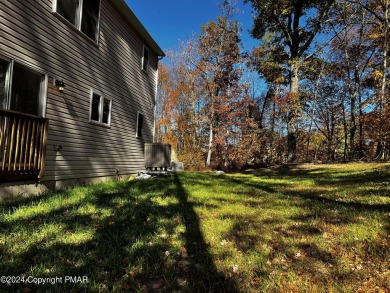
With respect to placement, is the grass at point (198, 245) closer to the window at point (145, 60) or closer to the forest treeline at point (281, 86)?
the window at point (145, 60)

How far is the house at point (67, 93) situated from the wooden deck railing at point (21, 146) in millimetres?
18

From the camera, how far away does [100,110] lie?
834cm

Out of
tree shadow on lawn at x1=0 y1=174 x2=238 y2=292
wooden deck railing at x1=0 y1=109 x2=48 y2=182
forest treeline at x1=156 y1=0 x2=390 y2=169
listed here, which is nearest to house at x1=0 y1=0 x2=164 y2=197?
wooden deck railing at x1=0 y1=109 x2=48 y2=182

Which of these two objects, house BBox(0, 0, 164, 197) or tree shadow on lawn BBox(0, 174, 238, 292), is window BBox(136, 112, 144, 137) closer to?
house BBox(0, 0, 164, 197)

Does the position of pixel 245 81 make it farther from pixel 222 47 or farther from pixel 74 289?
pixel 74 289

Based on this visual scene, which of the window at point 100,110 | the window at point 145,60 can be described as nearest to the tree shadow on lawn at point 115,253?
the window at point 100,110

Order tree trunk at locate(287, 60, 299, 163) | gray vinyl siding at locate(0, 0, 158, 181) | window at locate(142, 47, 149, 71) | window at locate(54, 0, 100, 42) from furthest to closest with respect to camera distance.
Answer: tree trunk at locate(287, 60, 299, 163)
window at locate(142, 47, 149, 71)
window at locate(54, 0, 100, 42)
gray vinyl siding at locate(0, 0, 158, 181)

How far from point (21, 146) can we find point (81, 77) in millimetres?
3125

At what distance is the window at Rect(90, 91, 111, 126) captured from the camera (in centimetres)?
804

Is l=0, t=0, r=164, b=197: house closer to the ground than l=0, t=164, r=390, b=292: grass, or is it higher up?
higher up

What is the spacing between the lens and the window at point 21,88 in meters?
4.89

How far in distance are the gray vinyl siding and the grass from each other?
2.37 m

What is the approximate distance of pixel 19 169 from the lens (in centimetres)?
488

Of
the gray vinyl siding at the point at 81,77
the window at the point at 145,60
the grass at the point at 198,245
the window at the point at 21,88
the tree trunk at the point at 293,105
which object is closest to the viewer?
the grass at the point at 198,245
